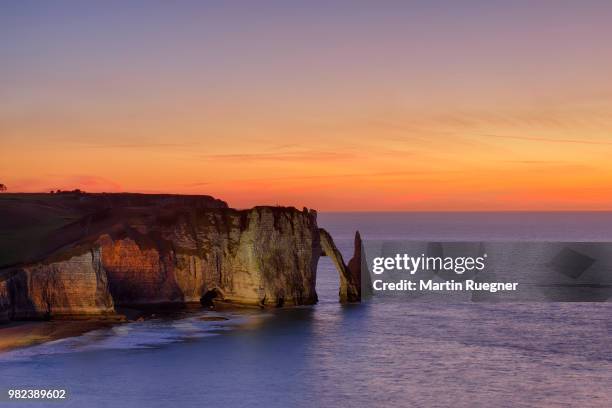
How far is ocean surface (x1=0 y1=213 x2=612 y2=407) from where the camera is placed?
58.6 metres

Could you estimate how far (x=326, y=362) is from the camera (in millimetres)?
69875

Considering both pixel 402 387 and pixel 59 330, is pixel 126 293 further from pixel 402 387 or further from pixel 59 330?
pixel 402 387

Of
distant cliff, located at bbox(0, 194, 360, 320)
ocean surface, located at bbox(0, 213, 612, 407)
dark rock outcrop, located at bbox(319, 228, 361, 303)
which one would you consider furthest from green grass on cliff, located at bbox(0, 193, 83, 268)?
dark rock outcrop, located at bbox(319, 228, 361, 303)

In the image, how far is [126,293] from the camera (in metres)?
96.1

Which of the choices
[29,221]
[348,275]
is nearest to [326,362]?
[348,275]

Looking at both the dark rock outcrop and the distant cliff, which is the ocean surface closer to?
the distant cliff

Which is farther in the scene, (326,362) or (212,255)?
(212,255)

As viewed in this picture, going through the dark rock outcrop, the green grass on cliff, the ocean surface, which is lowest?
the ocean surface

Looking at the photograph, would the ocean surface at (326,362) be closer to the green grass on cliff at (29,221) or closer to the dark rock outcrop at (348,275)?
the dark rock outcrop at (348,275)

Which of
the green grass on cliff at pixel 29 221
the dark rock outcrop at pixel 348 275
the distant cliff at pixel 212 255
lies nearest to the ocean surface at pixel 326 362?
the distant cliff at pixel 212 255

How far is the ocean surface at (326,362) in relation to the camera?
58562mm

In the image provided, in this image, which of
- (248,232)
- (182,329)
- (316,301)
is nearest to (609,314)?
(316,301)

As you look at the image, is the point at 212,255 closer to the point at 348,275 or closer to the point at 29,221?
the point at 348,275

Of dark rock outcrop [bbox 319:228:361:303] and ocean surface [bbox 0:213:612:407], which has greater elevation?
dark rock outcrop [bbox 319:228:361:303]
